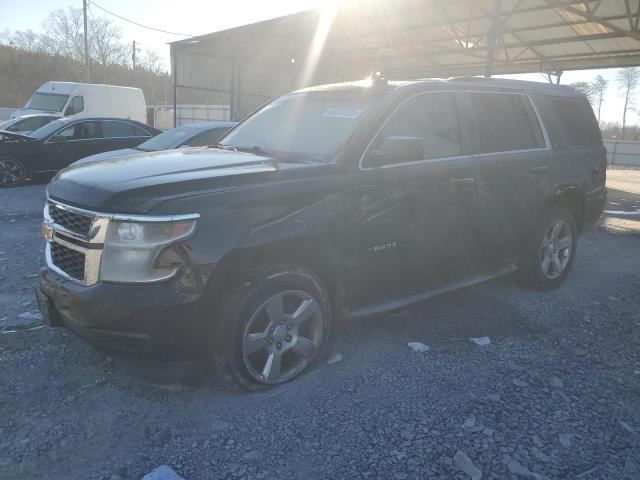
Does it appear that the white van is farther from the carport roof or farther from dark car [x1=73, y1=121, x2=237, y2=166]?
dark car [x1=73, y1=121, x2=237, y2=166]

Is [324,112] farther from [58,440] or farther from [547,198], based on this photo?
[58,440]

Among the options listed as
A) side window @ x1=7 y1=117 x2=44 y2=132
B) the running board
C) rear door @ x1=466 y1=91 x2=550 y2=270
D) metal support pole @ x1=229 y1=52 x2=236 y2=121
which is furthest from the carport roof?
the running board

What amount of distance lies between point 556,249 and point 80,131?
10272 mm

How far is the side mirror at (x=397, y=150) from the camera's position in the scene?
3.27 metres

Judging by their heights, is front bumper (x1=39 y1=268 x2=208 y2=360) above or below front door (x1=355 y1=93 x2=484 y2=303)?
below

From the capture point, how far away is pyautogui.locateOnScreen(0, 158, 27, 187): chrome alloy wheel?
10562 millimetres

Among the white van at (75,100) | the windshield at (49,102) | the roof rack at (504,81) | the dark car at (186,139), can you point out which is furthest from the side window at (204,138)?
the windshield at (49,102)

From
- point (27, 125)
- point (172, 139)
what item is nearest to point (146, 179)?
point (172, 139)

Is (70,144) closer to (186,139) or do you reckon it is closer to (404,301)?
(186,139)

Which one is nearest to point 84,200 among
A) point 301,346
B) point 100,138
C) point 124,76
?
point 301,346

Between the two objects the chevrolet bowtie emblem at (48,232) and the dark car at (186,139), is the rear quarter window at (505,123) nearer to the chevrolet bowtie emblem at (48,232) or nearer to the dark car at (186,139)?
the chevrolet bowtie emblem at (48,232)

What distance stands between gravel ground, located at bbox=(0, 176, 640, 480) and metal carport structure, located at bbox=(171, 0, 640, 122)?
1003 cm

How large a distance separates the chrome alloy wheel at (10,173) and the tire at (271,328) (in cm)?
994

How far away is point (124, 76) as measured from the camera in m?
53.1
